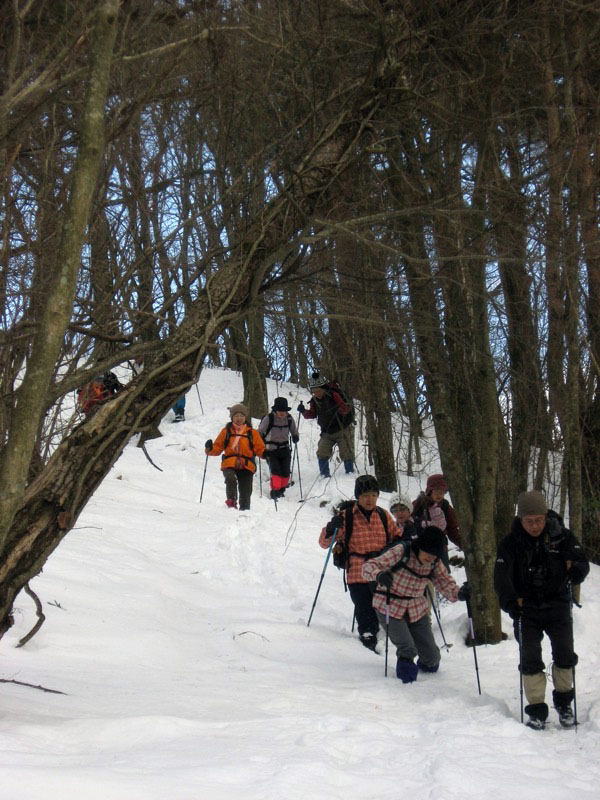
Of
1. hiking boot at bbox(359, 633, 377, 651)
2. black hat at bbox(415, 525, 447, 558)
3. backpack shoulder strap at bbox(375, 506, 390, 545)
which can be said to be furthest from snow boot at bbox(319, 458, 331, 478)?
black hat at bbox(415, 525, 447, 558)

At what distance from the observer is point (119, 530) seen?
10.9 metres

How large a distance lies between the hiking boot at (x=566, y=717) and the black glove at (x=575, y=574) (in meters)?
0.83

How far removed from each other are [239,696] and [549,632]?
218 centimetres

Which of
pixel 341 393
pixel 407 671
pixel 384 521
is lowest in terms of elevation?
pixel 407 671

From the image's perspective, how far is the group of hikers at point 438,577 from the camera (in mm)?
5316

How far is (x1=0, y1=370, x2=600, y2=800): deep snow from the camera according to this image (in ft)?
11.6

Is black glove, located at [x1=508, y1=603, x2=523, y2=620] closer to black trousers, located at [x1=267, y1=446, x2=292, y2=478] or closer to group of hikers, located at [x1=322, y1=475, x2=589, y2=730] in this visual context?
group of hikers, located at [x1=322, y1=475, x2=589, y2=730]

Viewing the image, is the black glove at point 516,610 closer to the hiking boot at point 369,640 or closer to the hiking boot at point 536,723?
the hiking boot at point 536,723

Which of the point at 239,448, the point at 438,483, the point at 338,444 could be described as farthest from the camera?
the point at 338,444

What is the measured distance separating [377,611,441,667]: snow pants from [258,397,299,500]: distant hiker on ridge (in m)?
7.30

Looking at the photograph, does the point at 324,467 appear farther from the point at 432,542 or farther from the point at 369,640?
the point at 432,542

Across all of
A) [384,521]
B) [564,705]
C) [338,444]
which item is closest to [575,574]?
[564,705]

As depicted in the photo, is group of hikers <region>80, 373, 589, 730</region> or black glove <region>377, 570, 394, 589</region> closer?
group of hikers <region>80, 373, 589, 730</region>

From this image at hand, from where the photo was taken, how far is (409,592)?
6.73 meters
